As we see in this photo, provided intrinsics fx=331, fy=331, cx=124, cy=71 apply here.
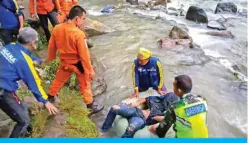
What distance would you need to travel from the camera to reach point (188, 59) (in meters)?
9.27

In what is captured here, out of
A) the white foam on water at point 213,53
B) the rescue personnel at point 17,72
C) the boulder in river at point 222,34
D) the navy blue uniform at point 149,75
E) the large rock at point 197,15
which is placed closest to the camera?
the rescue personnel at point 17,72

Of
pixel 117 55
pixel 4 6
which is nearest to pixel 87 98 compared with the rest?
pixel 4 6


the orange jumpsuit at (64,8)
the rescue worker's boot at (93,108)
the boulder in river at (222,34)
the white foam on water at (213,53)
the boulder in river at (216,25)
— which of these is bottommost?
the white foam on water at (213,53)

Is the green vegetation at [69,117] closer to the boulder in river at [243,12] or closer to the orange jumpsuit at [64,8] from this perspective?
the orange jumpsuit at [64,8]

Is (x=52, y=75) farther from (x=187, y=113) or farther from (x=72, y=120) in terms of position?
(x=187, y=113)

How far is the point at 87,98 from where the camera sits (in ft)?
17.5

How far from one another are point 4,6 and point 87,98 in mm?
2235

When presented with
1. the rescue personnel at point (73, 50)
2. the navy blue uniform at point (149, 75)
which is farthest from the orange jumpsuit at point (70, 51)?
the navy blue uniform at point (149, 75)

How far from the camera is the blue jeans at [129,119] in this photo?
15.7 ft

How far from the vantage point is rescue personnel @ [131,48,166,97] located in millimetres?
5590

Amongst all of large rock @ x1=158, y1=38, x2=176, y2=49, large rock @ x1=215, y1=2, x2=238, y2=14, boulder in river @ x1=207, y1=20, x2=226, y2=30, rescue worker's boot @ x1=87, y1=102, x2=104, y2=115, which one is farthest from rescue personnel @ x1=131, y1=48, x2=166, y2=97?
large rock @ x1=215, y1=2, x2=238, y2=14

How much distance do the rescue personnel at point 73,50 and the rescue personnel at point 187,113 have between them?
66.6 inches

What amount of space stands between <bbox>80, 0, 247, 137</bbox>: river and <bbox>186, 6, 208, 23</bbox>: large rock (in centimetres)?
26

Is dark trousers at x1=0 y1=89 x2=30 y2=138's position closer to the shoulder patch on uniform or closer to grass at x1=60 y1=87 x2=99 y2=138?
grass at x1=60 y1=87 x2=99 y2=138
